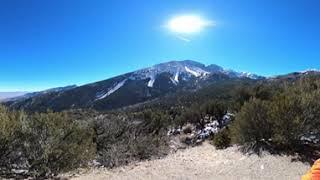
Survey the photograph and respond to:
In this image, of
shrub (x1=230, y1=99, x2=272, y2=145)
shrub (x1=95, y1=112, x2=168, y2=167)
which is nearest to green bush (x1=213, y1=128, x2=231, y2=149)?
shrub (x1=230, y1=99, x2=272, y2=145)

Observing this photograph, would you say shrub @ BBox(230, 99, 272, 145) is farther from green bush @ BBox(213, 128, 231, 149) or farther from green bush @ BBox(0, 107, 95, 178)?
green bush @ BBox(0, 107, 95, 178)

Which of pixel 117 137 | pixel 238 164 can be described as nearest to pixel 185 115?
pixel 117 137

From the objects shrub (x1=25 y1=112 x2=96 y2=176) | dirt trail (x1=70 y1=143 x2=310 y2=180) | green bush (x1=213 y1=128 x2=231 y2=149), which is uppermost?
shrub (x1=25 y1=112 x2=96 y2=176)

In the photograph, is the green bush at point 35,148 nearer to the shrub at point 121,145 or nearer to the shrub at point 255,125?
the shrub at point 121,145

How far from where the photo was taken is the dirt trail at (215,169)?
46.3 ft

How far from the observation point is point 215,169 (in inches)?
619

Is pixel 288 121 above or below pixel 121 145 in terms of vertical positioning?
above

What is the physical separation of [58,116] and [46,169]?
10.2ft

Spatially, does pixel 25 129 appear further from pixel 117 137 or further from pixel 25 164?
pixel 117 137

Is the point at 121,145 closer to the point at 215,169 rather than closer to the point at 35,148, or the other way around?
the point at 35,148

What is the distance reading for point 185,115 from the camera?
168 ft

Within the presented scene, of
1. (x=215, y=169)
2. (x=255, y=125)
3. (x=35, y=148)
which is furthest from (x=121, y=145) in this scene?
(x=255, y=125)

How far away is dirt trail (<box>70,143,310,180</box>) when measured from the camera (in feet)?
46.3

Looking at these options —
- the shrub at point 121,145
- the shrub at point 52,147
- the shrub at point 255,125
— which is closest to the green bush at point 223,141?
the shrub at point 255,125
